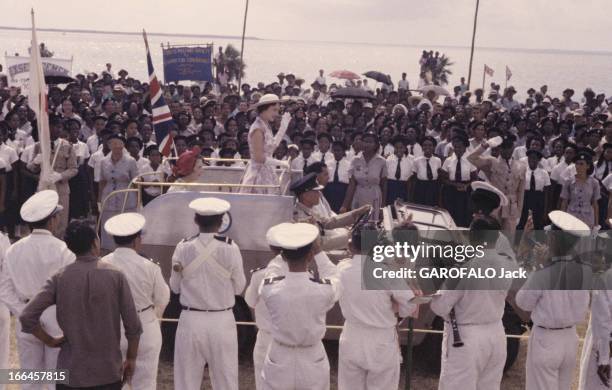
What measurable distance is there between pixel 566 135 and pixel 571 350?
9384 millimetres

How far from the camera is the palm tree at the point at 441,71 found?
34844 mm

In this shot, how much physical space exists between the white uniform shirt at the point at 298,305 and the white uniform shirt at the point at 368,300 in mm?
259

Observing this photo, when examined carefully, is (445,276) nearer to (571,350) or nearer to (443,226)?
(571,350)

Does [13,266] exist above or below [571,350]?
above

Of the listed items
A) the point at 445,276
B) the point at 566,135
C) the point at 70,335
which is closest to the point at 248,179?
the point at 445,276

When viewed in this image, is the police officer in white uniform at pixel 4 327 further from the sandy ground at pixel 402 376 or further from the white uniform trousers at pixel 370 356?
the white uniform trousers at pixel 370 356

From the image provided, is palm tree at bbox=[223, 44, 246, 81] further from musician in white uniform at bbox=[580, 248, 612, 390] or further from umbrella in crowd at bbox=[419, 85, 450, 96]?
musician in white uniform at bbox=[580, 248, 612, 390]

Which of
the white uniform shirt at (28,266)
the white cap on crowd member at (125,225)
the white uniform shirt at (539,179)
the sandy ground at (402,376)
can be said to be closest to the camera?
the white cap on crowd member at (125,225)

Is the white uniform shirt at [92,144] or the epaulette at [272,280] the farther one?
the white uniform shirt at [92,144]

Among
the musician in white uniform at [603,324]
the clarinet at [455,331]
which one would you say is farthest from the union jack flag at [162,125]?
the musician in white uniform at [603,324]

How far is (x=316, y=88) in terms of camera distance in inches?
1044

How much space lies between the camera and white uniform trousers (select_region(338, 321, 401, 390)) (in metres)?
5.73

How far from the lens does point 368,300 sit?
5672mm

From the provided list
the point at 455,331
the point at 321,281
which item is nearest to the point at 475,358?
the point at 455,331
